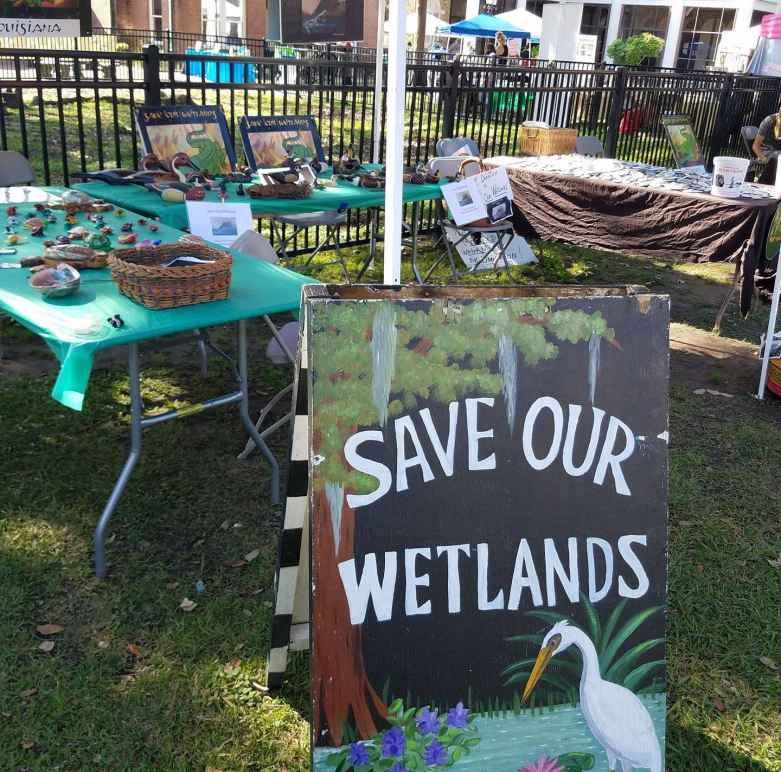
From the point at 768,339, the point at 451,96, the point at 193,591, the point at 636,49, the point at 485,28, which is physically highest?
the point at 485,28

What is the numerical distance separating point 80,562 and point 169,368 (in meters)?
1.86

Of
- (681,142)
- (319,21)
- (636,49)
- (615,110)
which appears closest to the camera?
(319,21)

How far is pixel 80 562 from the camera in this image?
10.00 ft

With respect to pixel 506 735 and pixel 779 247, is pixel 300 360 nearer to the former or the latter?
pixel 506 735

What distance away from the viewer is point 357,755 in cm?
170

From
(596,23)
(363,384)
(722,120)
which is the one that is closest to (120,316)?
(363,384)

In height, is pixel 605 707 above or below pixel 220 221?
below

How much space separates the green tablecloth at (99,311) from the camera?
2.60 meters

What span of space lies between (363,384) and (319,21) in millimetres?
6381

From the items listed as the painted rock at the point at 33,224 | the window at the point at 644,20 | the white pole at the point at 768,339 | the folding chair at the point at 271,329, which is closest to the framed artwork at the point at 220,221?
the folding chair at the point at 271,329

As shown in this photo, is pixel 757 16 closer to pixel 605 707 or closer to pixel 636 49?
pixel 636 49

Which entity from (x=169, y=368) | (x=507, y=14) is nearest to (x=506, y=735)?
(x=169, y=368)

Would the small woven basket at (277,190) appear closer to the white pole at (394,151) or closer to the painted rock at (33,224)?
A: the painted rock at (33,224)

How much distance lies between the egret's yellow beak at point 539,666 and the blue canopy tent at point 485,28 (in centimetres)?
2429
